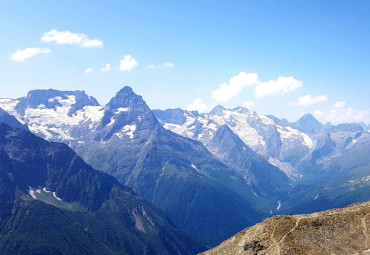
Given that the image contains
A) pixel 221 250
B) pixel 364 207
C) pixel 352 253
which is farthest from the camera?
pixel 221 250

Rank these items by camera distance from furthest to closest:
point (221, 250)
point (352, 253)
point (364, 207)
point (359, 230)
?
point (221, 250), point (364, 207), point (359, 230), point (352, 253)

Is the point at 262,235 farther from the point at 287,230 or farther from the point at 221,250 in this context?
the point at 221,250

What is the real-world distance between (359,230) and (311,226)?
16.1 m

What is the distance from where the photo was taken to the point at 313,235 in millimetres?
129375

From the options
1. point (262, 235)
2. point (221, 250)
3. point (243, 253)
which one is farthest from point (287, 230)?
point (221, 250)

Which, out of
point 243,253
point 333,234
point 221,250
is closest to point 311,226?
point 333,234

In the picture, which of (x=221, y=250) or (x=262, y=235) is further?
(x=221, y=250)

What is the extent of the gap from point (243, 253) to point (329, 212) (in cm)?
3869

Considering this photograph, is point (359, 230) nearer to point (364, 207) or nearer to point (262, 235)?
point (364, 207)

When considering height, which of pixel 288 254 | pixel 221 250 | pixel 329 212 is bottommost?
pixel 221 250

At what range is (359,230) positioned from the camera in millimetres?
127438

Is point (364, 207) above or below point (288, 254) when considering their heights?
above

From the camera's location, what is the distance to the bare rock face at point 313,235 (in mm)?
122562

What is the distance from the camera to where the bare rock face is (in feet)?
402
